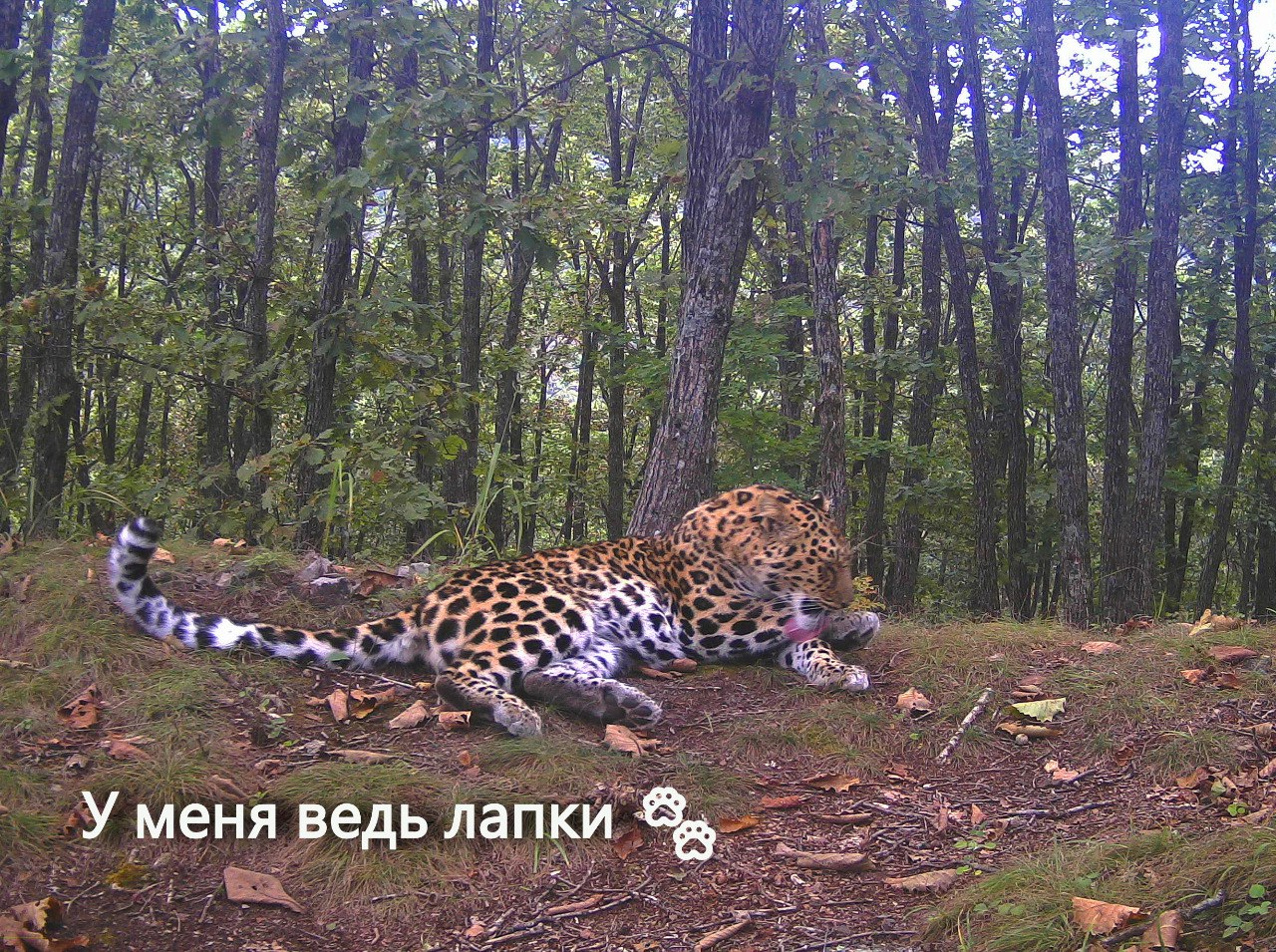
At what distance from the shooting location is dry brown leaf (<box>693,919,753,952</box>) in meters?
3.45

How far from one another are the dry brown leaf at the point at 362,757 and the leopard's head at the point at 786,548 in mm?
2761

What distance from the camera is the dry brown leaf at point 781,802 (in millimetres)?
4574

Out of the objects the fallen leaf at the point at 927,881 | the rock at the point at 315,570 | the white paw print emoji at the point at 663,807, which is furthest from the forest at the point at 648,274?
the fallen leaf at the point at 927,881

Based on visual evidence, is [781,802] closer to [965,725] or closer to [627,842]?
[627,842]

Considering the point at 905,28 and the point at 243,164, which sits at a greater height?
the point at 905,28

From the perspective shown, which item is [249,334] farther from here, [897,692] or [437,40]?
[897,692]

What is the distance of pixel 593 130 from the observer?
22.6m

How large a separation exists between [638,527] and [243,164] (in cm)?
1398

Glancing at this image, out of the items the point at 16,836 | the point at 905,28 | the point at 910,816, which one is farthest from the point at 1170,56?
the point at 16,836

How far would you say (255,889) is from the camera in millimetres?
3652

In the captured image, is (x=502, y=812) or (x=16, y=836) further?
(x=502, y=812)

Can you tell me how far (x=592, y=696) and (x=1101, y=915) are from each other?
8.92 feet

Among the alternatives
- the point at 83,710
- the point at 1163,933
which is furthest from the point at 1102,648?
the point at 83,710

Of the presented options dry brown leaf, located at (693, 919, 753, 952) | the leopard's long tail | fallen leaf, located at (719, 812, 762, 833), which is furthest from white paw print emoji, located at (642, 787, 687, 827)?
the leopard's long tail
